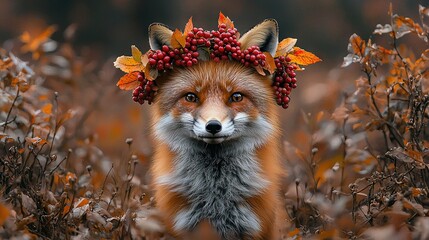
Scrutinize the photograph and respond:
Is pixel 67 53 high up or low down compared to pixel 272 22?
down

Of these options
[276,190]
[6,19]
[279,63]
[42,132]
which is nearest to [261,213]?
[276,190]

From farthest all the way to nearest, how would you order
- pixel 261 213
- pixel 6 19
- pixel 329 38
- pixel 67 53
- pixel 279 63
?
pixel 6 19
pixel 329 38
pixel 67 53
pixel 279 63
pixel 261 213

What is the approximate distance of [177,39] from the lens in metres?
3.40

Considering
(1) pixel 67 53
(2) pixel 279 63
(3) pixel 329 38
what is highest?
(2) pixel 279 63

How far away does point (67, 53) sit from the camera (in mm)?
6121

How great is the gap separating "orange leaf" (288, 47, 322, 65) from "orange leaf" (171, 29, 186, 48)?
23.5 inches

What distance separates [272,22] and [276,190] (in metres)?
0.84

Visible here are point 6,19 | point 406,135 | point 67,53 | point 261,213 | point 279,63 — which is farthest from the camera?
point 6,19

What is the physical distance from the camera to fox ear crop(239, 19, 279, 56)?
349 cm

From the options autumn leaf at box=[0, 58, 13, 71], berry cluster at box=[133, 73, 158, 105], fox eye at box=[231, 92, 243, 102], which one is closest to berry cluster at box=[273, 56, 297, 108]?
fox eye at box=[231, 92, 243, 102]

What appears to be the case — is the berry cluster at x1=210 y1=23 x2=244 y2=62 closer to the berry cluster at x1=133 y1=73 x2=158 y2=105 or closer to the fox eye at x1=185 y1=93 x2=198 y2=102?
the fox eye at x1=185 y1=93 x2=198 y2=102

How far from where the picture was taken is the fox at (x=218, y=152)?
10.8 ft

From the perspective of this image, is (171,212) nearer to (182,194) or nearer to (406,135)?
(182,194)

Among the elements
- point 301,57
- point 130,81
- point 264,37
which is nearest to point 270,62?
point 264,37
